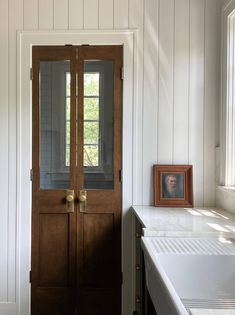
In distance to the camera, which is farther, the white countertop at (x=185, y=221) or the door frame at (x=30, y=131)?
the door frame at (x=30, y=131)

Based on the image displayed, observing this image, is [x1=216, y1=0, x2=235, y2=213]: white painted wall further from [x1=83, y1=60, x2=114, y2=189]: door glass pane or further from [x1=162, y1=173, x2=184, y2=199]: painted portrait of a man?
[x1=83, y1=60, x2=114, y2=189]: door glass pane

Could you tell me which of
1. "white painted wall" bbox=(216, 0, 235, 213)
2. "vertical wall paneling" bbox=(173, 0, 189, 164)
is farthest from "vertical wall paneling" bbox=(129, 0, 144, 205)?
"white painted wall" bbox=(216, 0, 235, 213)

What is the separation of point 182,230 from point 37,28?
1.94 meters

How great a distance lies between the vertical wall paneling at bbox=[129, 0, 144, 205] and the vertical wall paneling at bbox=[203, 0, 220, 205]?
52 centimetres

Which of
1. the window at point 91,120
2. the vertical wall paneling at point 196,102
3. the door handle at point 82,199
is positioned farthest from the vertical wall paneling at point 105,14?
the door handle at point 82,199

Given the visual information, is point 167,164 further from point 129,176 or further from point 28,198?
point 28,198

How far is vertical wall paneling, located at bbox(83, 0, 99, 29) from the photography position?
2434 millimetres

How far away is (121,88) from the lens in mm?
2436

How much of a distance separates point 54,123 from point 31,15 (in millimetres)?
901

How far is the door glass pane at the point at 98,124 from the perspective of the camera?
2447mm

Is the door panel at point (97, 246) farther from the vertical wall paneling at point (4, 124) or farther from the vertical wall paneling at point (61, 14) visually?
the vertical wall paneling at point (61, 14)

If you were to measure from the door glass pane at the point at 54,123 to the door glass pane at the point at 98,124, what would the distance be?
0.51 ft

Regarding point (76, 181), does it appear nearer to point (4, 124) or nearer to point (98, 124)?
point (98, 124)

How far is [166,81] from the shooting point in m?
2.43
